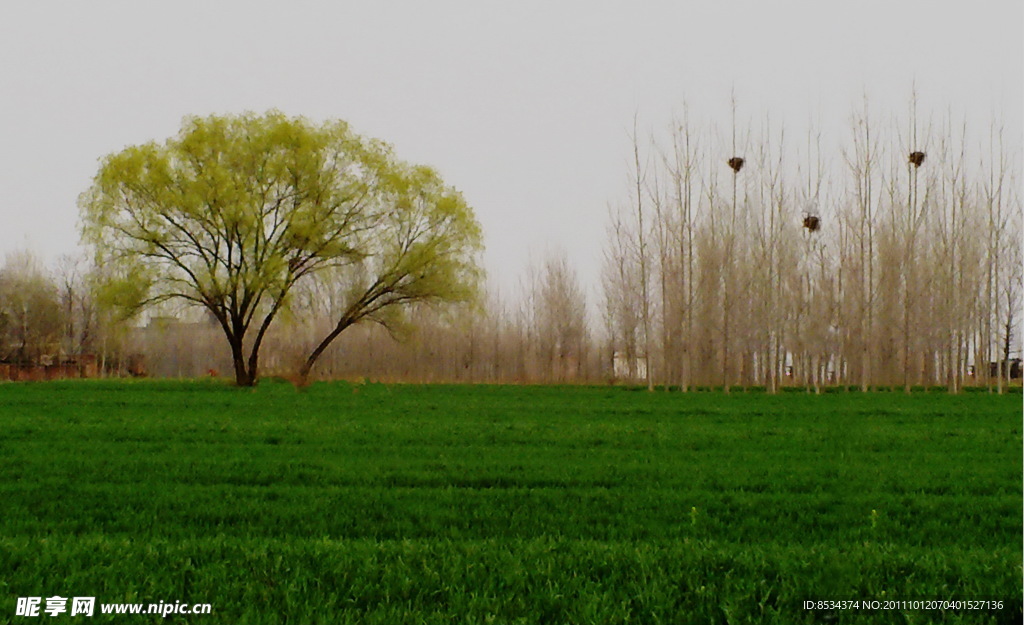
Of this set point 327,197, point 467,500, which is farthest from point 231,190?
point 467,500

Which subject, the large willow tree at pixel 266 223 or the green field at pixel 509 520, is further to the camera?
the large willow tree at pixel 266 223

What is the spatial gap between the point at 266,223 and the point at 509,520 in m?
32.6

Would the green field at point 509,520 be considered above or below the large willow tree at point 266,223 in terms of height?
below

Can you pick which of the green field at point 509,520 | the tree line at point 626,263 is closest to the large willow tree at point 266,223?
the tree line at point 626,263

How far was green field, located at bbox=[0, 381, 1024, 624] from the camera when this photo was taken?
441 cm

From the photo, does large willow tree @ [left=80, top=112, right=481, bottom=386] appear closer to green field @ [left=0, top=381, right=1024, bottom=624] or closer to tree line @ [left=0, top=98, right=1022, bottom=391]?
tree line @ [left=0, top=98, right=1022, bottom=391]

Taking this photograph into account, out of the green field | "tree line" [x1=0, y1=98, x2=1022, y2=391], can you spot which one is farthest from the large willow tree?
the green field

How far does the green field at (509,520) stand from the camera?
441cm

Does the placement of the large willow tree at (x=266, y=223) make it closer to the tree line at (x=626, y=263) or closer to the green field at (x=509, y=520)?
the tree line at (x=626, y=263)

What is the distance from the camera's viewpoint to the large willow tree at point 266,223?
35.5 metres

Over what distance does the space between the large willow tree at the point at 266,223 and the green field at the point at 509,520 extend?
21.8 metres

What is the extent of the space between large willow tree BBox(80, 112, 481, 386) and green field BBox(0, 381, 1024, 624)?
21.8 metres

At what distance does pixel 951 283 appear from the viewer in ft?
122

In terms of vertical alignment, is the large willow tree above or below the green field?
above
